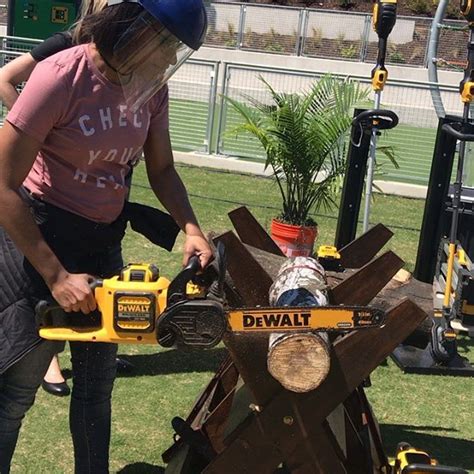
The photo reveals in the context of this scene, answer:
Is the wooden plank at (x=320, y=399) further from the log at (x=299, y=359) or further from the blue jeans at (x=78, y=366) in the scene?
the blue jeans at (x=78, y=366)

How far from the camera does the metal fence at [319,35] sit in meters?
23.2

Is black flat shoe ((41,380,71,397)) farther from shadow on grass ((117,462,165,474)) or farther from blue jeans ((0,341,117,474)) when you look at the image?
blue jeans ((0,341,117,474))

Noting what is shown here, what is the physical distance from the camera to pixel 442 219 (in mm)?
5652

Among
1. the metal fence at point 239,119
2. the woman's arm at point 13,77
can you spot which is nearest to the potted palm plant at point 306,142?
the woman's arm at point 13,77

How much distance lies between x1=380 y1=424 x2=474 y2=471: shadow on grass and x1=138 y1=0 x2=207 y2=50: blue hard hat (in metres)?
2.51

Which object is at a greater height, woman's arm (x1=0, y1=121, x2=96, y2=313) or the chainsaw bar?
woman's arm (x1=0, y1=121, x2=96, y2=313)

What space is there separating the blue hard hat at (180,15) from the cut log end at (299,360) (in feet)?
3.10

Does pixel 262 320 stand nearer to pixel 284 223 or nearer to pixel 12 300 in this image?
pixel 12 300

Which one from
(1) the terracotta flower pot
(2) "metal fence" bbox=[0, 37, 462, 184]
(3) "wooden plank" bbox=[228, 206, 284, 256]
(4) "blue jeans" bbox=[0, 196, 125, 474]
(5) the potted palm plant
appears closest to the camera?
(4) "blue jeans" bbox=[0, 196, 125, 474]

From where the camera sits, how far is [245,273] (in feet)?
9.50

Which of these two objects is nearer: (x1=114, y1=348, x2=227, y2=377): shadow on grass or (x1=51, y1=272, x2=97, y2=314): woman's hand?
(x1=51, y1=272, x2=97, y2=314): woman's hand

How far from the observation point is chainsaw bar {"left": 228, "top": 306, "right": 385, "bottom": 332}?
7.39ft

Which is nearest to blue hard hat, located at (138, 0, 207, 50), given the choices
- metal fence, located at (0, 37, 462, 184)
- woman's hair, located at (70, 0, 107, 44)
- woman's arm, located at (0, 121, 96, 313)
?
woman's hair, located at (70, 0, 107, 44)

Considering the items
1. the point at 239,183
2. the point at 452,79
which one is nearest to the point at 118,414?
the point at 239,183
